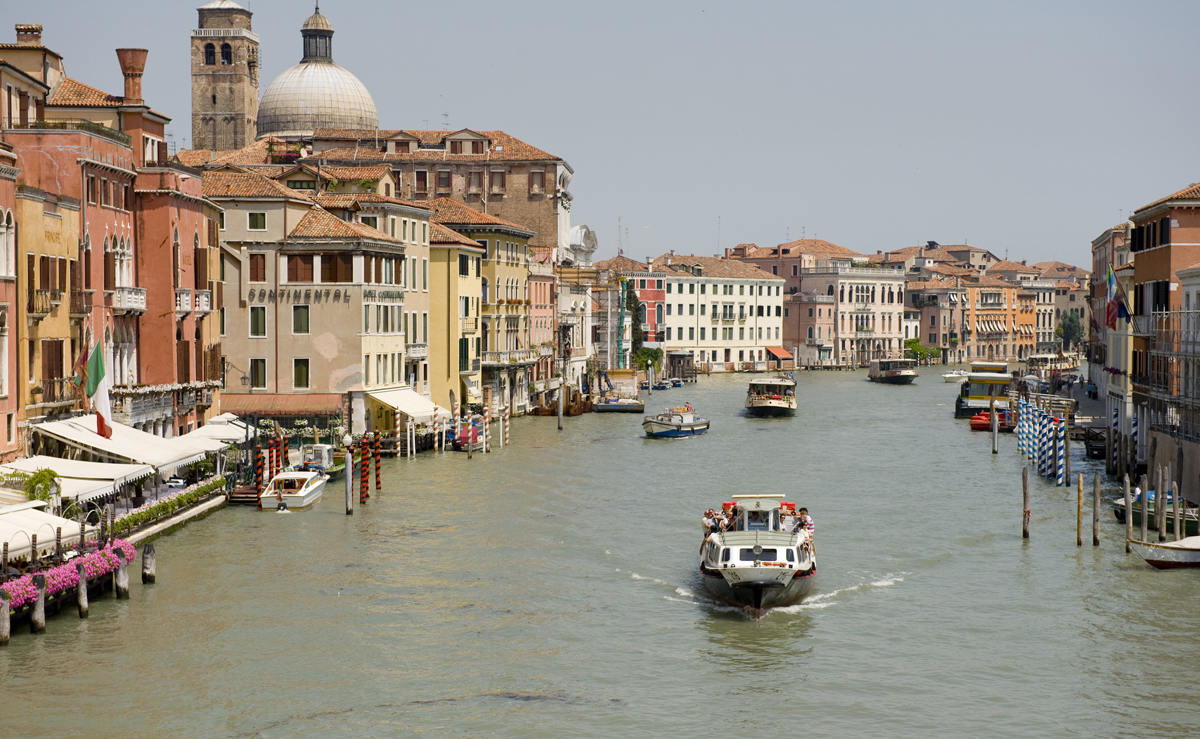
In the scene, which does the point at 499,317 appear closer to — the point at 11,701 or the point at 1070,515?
the point at 1070,515

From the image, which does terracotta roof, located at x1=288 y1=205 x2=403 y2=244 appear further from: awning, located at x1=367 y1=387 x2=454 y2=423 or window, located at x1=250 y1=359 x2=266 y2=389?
awning, located at x1=367 y1=387 x2=454 y2=423

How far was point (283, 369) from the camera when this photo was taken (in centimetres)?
4494

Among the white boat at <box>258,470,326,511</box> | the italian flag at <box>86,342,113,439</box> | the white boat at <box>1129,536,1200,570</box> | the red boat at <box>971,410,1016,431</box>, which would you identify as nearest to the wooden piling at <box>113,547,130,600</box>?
the italian flag at <box>86,342,113,439</box>

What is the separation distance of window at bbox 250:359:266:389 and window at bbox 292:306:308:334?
4.47 ft

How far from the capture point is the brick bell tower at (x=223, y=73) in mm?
89250

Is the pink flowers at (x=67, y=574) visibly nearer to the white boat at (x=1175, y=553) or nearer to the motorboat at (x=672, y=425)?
the white boat at (x=1175, y=553)

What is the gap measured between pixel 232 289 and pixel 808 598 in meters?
25.2

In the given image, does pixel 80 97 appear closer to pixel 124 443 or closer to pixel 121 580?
pixel 124 443

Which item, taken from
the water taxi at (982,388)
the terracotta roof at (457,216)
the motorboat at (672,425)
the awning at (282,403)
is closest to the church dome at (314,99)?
the terracotta roof at (457,216)

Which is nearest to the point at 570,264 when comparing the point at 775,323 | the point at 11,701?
the point at 775,323

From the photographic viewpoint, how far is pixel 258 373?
147 ft

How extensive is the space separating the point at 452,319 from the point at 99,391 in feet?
85.1

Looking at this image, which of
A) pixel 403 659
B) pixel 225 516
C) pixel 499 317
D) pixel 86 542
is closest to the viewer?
pixel 403 659

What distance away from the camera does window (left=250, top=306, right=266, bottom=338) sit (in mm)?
44781
